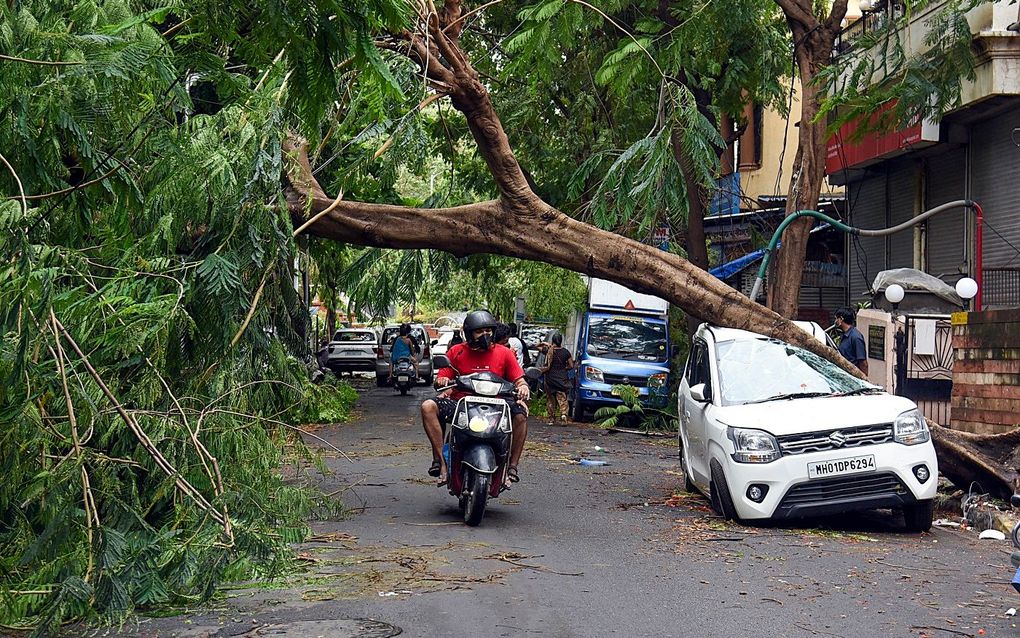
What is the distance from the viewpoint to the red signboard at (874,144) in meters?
19.3

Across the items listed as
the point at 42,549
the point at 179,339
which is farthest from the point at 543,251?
the point at 42,549

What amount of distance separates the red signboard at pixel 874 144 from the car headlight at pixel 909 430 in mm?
9166

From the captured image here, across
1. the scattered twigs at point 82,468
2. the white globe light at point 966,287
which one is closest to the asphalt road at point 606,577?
the scattered twigs at point 82,468

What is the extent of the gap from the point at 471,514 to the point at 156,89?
461 centimetres

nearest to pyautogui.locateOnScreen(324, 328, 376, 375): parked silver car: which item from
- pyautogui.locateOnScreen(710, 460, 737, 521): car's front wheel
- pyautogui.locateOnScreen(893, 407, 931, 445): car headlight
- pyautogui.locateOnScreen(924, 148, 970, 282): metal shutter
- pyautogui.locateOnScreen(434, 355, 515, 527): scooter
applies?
pyautogui.locateOnScreen(924, 148, 970, 282): metal shutter

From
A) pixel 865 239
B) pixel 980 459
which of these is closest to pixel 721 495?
pixel 980 459

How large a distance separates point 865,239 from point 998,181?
22.4ft

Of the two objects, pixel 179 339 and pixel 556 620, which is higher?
pixel 179 339

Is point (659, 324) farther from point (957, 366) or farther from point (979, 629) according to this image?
point (979, 629)

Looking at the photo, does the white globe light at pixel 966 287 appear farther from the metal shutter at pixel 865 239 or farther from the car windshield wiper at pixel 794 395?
the metal shutter at pixel 865 239

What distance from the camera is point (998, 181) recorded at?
A: 18719mm

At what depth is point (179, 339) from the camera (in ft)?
25.3

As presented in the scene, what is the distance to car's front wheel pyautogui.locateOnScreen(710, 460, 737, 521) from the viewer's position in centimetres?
1038

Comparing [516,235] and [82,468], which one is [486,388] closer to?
[516,235]
